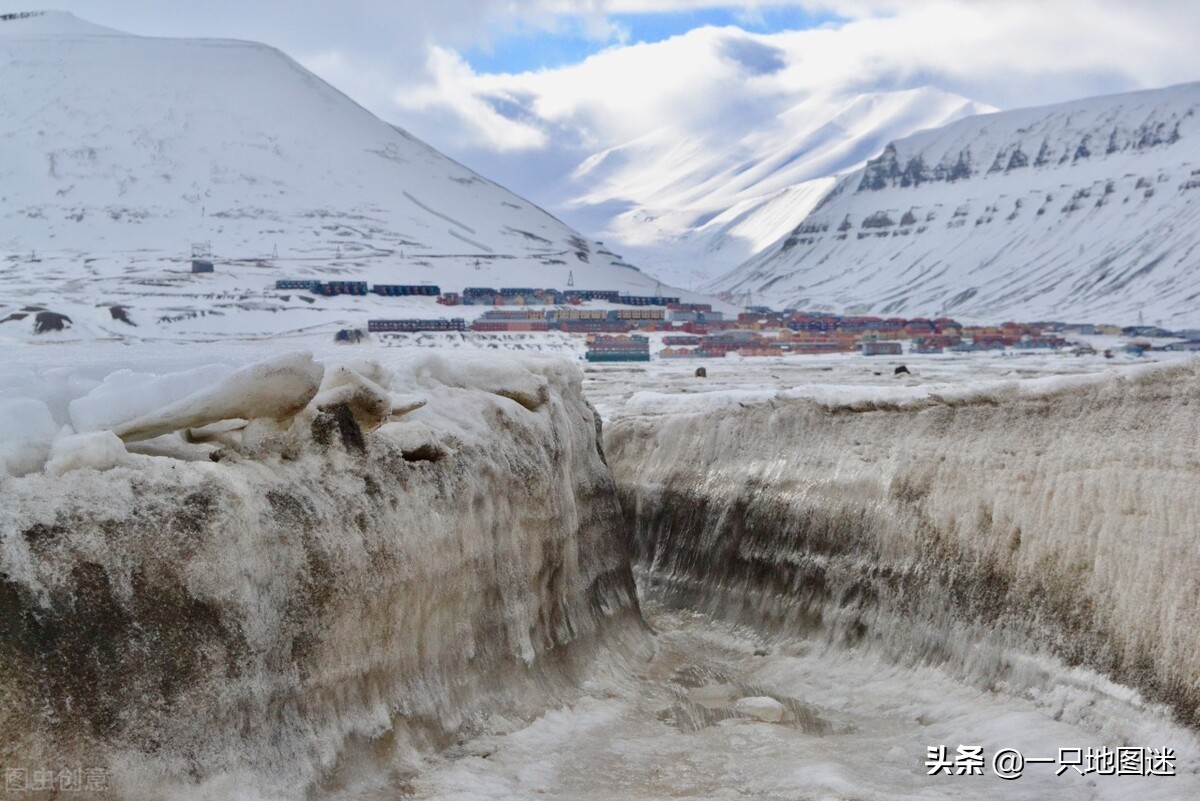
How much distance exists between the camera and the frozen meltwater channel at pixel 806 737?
10578 mm

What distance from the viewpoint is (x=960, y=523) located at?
1480cm

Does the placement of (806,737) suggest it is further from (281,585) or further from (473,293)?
(473,293)

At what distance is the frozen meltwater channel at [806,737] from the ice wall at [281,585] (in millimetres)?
627

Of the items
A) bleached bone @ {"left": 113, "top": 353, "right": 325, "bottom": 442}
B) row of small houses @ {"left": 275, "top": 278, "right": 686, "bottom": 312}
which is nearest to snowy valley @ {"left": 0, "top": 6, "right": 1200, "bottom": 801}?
bleached bone @ {"left": 113, "top": 353, "right": 325, "bottom": 442}

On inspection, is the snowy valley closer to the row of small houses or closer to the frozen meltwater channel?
the frozen meltwater channel

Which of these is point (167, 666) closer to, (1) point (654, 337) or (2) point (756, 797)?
(2) point (756, 797)

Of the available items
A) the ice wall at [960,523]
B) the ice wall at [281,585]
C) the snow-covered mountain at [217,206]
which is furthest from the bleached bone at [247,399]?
the snow-covered mountain at [217,206]

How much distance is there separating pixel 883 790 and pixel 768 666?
499 cm

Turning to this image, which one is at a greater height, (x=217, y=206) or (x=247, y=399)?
(x=217, y=206)

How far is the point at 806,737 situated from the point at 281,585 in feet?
19.8

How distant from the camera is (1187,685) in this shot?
37.3 feet

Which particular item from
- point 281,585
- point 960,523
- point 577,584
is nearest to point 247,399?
point 281,585

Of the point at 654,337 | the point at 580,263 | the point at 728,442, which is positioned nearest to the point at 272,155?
the point at 580,263

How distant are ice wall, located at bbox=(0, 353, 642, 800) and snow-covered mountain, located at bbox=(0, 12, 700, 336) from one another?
88830mm
